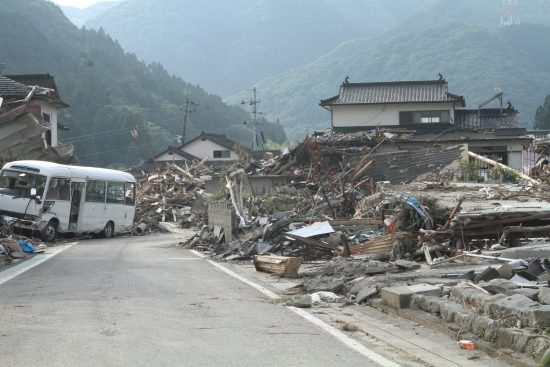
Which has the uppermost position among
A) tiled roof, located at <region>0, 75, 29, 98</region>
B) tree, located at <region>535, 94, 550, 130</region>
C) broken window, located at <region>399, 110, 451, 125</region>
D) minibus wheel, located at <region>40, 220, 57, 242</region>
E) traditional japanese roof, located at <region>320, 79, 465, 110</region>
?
tree, located at <region>535, 94, 550, 130</region>

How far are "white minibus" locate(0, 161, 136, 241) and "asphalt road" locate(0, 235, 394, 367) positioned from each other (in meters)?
10.6

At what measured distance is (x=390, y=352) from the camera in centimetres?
739

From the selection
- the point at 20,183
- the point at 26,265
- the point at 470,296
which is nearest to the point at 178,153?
the point at 20,183

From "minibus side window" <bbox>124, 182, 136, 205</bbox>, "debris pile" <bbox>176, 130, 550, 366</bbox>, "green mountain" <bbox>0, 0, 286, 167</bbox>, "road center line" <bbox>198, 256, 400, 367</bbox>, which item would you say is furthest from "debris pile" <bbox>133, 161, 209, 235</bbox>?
"green mountain" <bbox>0, 0, 286, 167</bbox>

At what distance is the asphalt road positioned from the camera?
675cm

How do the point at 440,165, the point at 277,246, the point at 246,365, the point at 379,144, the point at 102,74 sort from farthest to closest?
the point at 102,74 < the point at 379,144 < the point at 440,165 < the point at 277,246 < the point at 246,365

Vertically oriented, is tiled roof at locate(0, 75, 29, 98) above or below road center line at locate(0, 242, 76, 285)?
above

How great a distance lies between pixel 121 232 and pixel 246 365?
26056mm

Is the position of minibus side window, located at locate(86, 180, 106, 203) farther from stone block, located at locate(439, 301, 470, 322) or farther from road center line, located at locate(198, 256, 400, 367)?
stone block, located at locate(439, 301, 470, 322)

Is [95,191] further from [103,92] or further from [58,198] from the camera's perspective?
[103,92]

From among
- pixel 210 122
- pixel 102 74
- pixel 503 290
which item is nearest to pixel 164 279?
pixel 503 290

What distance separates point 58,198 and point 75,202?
139 cm

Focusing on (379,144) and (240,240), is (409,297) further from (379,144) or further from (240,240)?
(379,144)

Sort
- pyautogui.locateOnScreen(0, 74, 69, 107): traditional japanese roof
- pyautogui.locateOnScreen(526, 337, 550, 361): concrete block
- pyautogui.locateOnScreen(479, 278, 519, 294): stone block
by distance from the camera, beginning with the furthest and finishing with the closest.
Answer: pyautogui.locateOnScreen(0, 74, 69, 107): traditional japanese roof, pyautogui.locateOnScreen(479, 278, 519, 294): stone block, pyautogui.locateOnScreen(526, 337, 550, 361): concrete block
